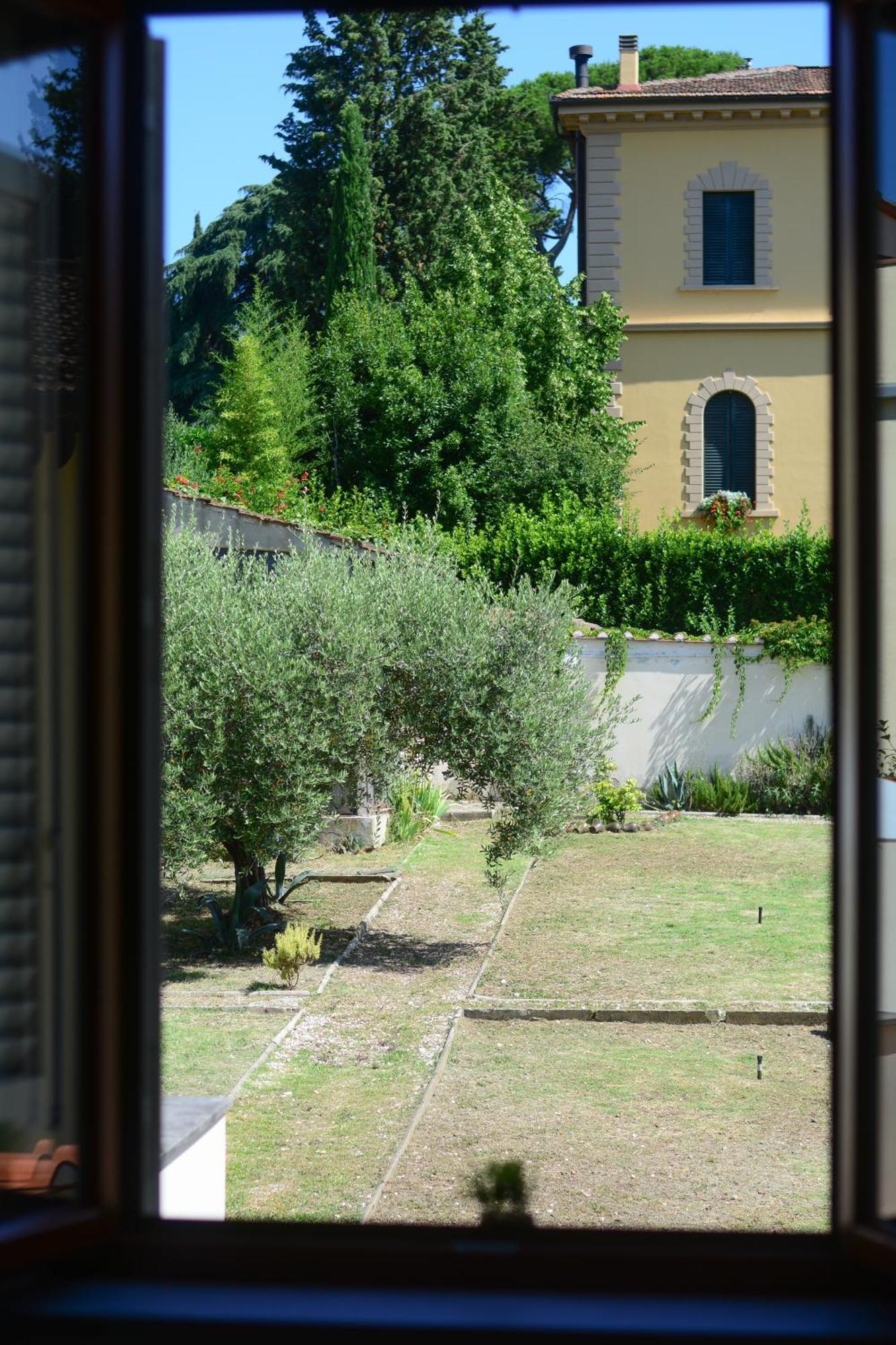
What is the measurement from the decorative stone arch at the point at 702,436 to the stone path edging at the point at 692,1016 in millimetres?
13592

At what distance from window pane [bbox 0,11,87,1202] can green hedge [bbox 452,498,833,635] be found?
13.4m

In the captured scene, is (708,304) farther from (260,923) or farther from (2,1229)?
(2,1229)

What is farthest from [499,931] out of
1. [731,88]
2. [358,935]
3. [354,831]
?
[731,88]

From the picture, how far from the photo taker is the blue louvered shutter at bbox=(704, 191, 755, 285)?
2006 cm

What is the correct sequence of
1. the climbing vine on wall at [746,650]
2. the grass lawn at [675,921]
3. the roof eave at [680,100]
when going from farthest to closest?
1. the roof eave at [680,100]
2. the climbing vine on wall at [746,650]
3. the grass lawn at [675,921]

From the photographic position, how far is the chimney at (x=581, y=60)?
22.5 metres

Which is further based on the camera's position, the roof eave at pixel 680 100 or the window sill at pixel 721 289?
the window sill at pixel 721 289

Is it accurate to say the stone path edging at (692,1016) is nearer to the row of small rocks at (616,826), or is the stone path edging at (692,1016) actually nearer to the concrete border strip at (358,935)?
the concrete border strip at (358,935)

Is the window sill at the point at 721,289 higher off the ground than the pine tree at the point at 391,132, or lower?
lower

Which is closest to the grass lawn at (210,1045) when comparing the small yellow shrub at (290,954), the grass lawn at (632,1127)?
the small yellow shrub at (290,954)

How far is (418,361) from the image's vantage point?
62.1 feet

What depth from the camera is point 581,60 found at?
2270 cm

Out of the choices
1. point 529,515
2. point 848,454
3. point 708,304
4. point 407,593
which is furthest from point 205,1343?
point 708,304

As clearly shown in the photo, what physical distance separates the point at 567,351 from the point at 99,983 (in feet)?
59.9
